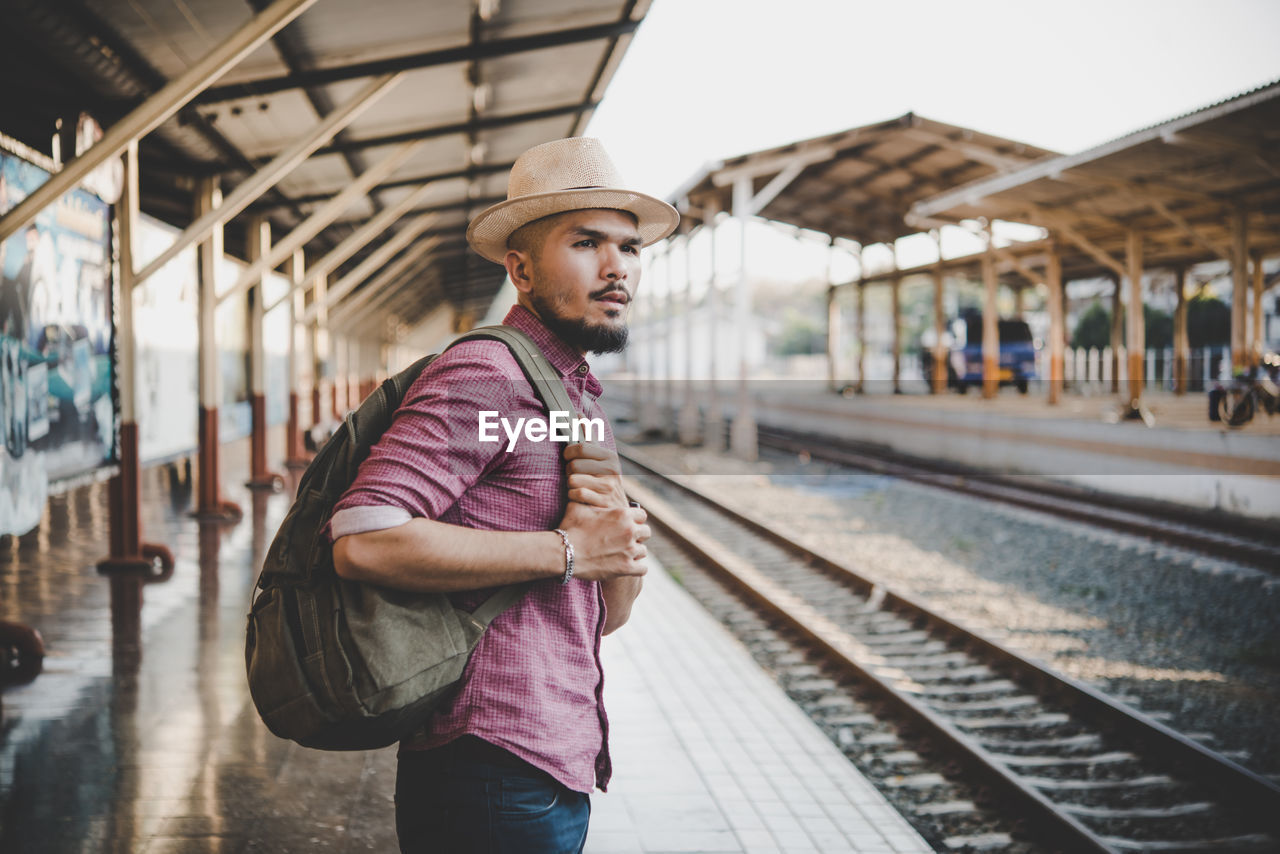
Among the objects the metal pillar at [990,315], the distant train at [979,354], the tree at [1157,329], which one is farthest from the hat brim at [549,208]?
the tree at [1157,329]

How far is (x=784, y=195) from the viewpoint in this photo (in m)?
22.7

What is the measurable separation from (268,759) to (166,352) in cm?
875

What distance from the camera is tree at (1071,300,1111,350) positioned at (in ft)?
113

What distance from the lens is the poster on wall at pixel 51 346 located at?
5.26 m

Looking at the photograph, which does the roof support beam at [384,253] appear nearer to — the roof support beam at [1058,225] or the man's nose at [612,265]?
the roof support beam at [1058,225]

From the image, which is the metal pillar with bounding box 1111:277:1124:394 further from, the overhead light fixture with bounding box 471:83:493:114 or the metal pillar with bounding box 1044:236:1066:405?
the overhead light fixture with bounding box 471:83:493:114

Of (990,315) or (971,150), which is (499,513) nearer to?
(971,150)

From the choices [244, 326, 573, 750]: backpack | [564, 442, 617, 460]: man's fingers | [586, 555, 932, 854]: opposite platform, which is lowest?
[586, 555, 932, 854]: opposite platform

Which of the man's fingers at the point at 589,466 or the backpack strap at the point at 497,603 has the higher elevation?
the man's fingers at the point at 589,466

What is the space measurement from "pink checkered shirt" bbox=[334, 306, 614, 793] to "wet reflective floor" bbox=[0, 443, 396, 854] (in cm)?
207

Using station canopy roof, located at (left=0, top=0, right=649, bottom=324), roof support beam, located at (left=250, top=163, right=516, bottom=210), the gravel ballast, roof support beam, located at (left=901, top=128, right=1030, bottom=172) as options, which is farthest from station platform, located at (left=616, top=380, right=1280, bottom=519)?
roof support beam, located at (left=250, top=163, right=516, bottom=210)

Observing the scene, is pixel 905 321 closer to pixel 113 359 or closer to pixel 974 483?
pixel 974 483

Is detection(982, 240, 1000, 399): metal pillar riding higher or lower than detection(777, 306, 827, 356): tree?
lower

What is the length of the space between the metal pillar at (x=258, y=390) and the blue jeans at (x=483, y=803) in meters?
10.8
